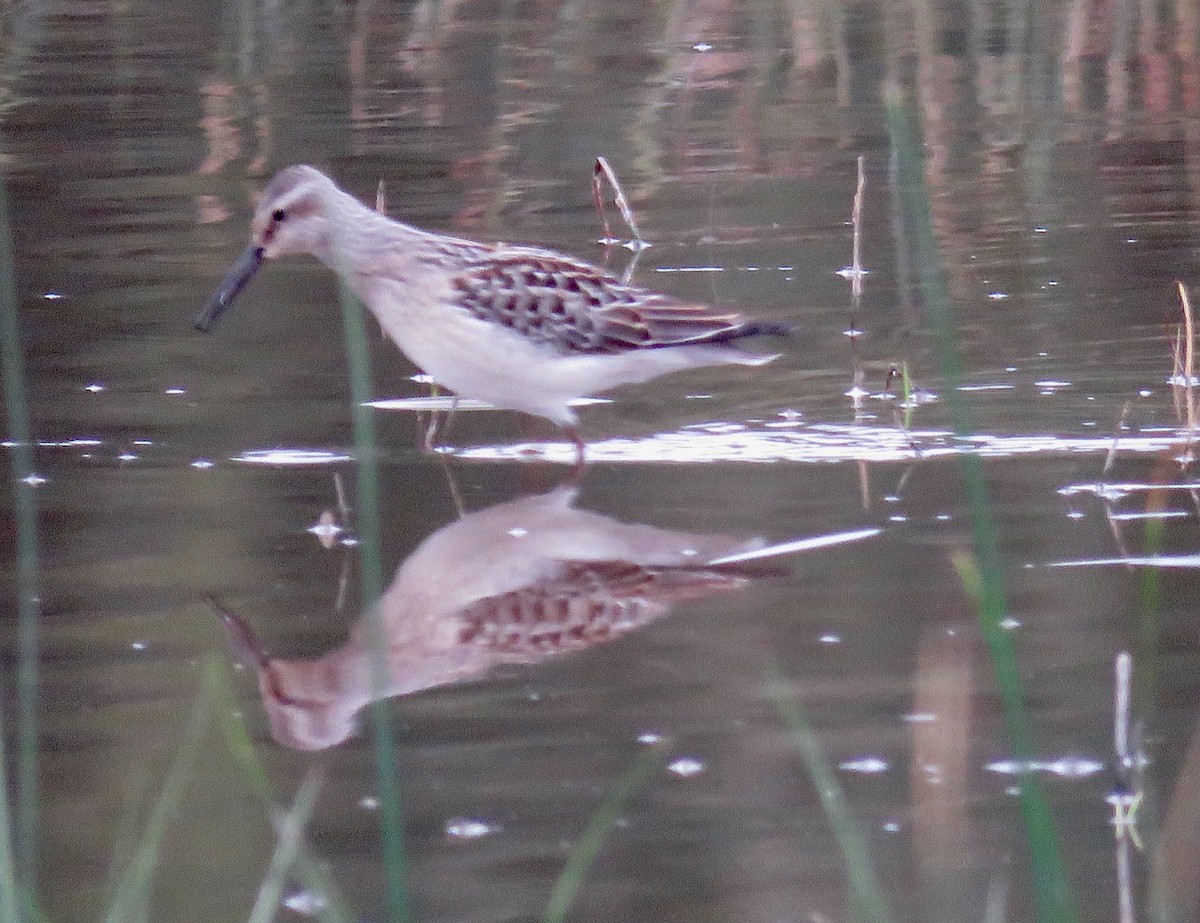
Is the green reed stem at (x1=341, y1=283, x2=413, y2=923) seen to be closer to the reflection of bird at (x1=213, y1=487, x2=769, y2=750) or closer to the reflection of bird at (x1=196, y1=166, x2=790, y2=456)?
the reflection of bird at (x1=213, y1=487, x2=769, y2=750)

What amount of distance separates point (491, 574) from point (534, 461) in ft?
3.49

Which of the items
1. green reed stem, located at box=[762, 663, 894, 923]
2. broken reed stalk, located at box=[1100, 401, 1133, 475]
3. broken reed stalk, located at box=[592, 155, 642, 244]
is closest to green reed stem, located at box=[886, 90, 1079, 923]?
green reed stem, located at box=[762, 663, 894, 923]

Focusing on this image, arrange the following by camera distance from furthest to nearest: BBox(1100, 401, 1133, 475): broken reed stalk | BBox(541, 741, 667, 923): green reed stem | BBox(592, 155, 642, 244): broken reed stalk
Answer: BBox(592, 155, 642, 244): broken reed stalk, BBox(1100, 401, 1133, 475): broken reed stalk, BBox(541, 741, 667, 923): green reed stem

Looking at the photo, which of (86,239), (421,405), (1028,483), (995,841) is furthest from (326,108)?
(995,841)

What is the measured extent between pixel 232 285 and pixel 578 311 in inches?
40.2

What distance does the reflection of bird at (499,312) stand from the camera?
6594 millimetres

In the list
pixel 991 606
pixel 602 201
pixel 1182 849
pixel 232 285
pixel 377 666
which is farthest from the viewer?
pixel 602 201

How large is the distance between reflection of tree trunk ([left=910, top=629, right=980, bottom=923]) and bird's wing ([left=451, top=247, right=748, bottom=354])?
6.47 feet

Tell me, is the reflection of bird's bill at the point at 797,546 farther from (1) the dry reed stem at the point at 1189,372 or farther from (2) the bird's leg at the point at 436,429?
(2) the bird's leg at the point at 436,429

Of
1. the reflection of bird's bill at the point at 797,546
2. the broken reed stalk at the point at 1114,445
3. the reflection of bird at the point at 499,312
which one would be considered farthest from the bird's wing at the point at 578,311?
the reflection of bird's bill at the point at 797,546

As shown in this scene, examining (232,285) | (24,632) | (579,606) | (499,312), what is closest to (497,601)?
(579,606)

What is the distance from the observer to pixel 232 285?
6.95 metres

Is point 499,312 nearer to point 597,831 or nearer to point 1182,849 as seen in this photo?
point 1182,849

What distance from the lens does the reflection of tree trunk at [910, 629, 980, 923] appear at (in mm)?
3815
